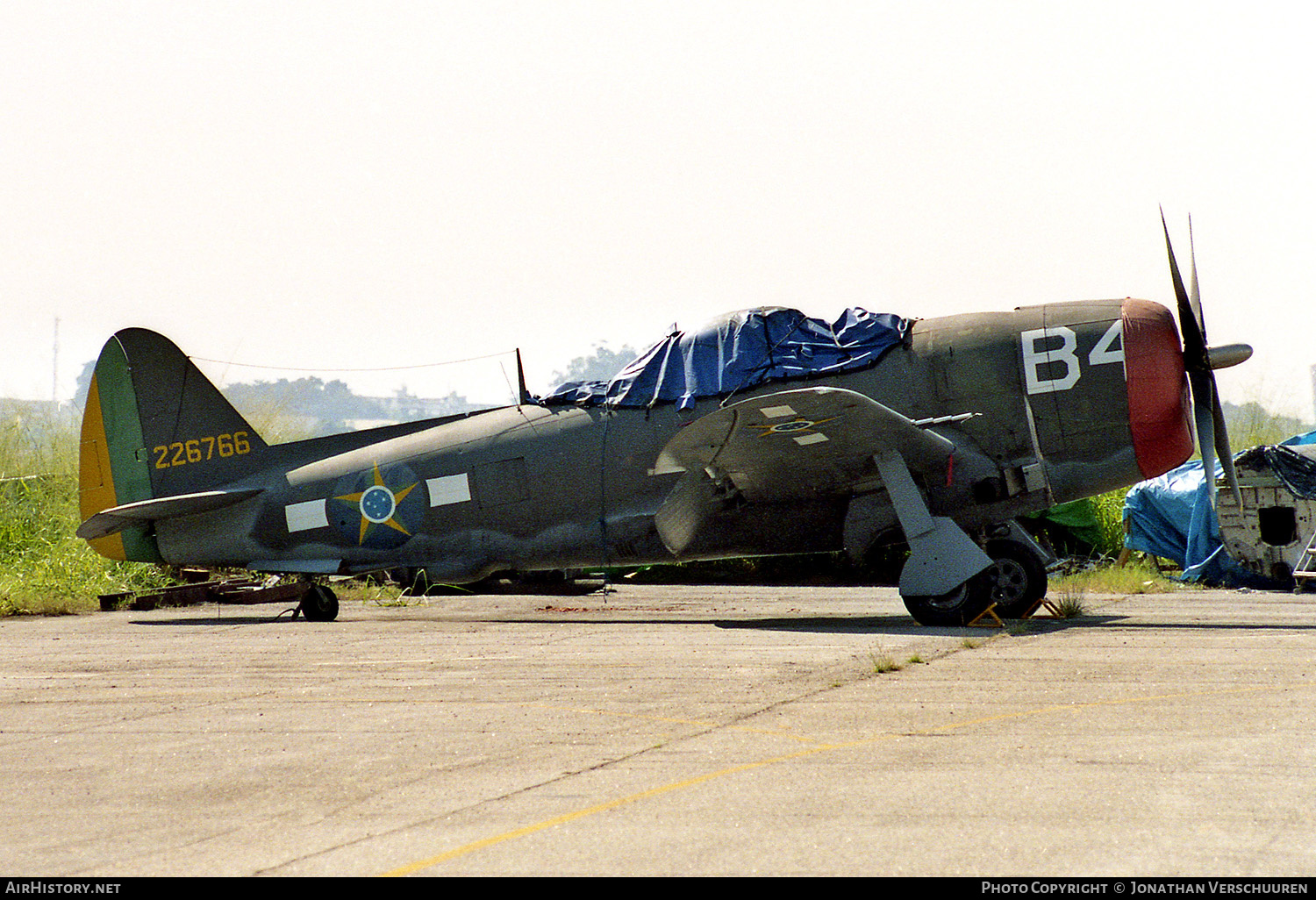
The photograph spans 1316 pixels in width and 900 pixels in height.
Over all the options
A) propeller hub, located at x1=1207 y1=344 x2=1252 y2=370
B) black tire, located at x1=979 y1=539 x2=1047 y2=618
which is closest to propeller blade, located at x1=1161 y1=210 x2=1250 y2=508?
propeller hub, located at x1=1207 y1=344 x2=1252 y2=370

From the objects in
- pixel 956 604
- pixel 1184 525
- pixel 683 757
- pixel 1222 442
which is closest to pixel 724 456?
pixel 956 604

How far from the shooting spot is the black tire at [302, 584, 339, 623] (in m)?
15.7

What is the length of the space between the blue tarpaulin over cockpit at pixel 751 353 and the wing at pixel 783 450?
113cm

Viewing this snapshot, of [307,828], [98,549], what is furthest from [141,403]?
[307,828]

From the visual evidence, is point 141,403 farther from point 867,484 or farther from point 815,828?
point 815,828

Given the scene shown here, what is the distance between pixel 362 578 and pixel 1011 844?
61.8ft

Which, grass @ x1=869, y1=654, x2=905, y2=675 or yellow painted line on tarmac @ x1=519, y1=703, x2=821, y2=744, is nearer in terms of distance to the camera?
yellow painted line on tarmac @ x1=519, y1=703, x2=821, y2=744

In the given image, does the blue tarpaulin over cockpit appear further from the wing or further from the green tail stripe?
the green tail stripe

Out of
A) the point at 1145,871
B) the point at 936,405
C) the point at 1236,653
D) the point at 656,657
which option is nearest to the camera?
the point at 1145,871

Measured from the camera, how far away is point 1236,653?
920cm

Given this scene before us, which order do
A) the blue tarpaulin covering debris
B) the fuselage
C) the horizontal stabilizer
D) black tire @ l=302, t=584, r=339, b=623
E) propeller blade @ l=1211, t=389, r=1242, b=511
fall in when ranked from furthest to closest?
1. the blue tarpaulin covering debris
2. black tire @ l=302, t=584, r=339, b=623
3. the horizontal stabilizer
4. propeller blade @ l=1211, t=389, r=1242, b=511
5. the fuselage

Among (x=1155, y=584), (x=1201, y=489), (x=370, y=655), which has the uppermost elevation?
(x=370, y=655)

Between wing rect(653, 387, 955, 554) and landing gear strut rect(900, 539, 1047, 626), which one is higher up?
wing rect(653, 387, 955, 554)

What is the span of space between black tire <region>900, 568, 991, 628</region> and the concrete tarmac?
517 millimetres
